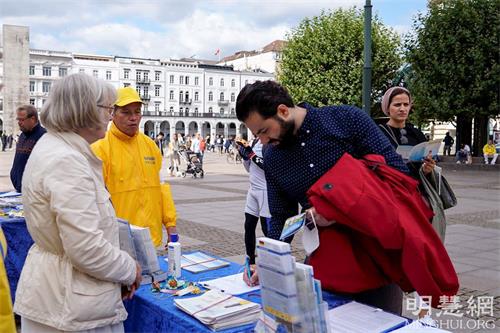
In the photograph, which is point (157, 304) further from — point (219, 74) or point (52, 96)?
point (219, 74)

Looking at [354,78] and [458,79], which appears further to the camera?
[354,78]

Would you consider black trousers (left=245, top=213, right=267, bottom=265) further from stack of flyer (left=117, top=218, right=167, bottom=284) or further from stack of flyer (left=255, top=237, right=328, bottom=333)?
stack of flyer (left=255, top=237, right=328, bottom=333)

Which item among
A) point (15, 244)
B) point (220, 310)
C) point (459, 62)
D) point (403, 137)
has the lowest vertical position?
point (15, 244)

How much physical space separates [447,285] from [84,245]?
4.64 feet

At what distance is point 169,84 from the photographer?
9319 cm

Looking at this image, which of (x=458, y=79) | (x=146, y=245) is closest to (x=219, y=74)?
(x=458, y=79)

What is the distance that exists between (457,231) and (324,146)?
6.91 metres

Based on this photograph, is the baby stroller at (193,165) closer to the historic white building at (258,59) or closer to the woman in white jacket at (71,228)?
the woman in white jacket at (71,228)

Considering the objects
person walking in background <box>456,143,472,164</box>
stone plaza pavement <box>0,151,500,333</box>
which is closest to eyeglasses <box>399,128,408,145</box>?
stone plaza pavement <box>0,151,500,333</box>

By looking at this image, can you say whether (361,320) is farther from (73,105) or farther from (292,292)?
(73,105)

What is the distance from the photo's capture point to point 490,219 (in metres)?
9.47

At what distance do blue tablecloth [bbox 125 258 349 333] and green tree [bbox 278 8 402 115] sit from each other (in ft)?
89.6

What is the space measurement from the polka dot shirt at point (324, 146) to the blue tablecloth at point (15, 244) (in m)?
3.03

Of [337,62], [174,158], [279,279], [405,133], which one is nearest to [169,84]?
[337,62]
